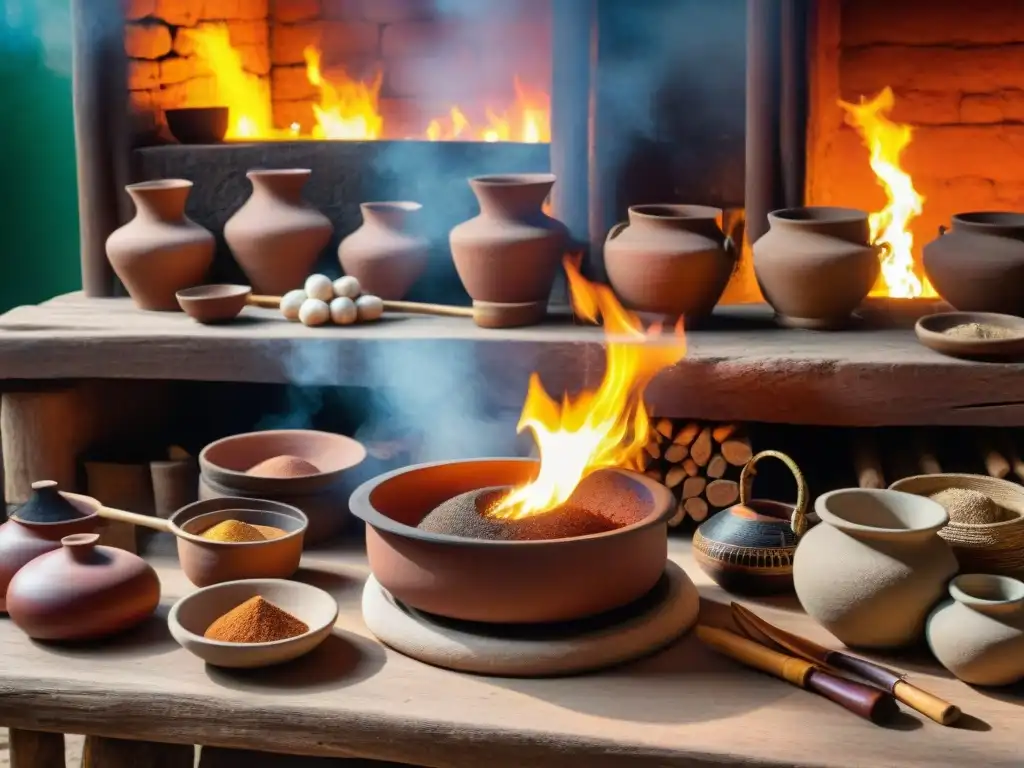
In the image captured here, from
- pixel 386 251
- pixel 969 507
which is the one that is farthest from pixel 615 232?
pixel 969 507

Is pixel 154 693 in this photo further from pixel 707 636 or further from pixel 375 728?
pixel 707 636

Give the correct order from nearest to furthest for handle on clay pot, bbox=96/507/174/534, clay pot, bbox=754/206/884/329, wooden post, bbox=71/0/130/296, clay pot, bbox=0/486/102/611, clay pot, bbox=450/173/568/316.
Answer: clay pot, bbox=0/486/102/611 → handle on clay pot, bbox=96/507/174/534 → clay pot, bbox=754/206/884/329 → clay pot, bbox=450/173/568/316 → wooden post, bbox=71/0/130/296

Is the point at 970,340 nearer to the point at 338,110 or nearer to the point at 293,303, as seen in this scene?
the point at 293,303

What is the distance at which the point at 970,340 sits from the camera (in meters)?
3.19

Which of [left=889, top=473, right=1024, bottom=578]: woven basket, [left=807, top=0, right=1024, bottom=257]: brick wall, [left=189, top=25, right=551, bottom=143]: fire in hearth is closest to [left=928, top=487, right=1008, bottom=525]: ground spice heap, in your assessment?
[left=889, top=473, right=1024, bottom=578]: woven basket

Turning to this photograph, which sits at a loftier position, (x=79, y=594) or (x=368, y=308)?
(x=368, y=308)

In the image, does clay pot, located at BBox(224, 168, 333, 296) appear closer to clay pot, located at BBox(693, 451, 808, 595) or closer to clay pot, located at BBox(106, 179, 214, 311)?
clay pot, located at BBox(106, 179, 214, 311)

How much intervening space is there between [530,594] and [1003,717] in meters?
0.93

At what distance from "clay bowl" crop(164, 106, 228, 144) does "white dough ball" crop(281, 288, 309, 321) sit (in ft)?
2.83

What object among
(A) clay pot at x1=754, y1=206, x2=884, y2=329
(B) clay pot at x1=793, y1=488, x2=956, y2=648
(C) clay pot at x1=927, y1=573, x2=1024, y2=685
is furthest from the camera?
(A) clay pot at x1=754, y1=206, x2=884, y2=329

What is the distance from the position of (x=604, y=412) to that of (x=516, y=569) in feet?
2.70

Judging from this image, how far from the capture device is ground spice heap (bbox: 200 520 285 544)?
9.95 feet

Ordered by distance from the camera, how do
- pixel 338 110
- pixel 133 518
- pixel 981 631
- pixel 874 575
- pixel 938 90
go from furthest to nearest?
pixel 338 110 < pixel 938 90 < pixel 133 518 < pixel 874 575 < pixel 981 631

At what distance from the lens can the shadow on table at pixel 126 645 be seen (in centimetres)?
275
